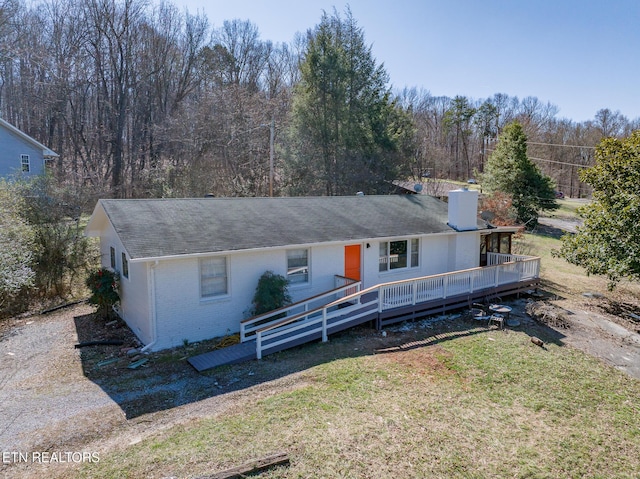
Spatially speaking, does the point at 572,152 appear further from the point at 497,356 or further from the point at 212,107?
the point at 497,356

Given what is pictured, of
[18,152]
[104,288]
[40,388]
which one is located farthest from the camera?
[18,152]

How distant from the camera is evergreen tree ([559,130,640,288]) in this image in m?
13.6

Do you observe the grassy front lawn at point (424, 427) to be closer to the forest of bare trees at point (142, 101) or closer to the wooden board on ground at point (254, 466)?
the wooden board on ground at point (254, 466)

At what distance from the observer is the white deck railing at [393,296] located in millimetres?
10156

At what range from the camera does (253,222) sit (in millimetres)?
12312

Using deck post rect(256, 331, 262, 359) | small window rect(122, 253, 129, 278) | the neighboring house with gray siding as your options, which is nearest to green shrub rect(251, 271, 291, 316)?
deck post rect(256, 331, 262, 359)

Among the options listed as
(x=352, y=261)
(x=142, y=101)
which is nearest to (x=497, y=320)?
(x=352, y=261)

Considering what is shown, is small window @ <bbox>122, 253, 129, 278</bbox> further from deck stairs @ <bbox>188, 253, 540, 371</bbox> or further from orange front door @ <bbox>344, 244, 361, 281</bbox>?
orange front door @ <bbox>344, 244, 361, 281</bbox>

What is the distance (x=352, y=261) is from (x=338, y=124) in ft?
63.4

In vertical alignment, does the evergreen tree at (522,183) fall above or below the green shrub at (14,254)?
above

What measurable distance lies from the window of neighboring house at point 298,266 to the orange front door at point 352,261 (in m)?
1.53

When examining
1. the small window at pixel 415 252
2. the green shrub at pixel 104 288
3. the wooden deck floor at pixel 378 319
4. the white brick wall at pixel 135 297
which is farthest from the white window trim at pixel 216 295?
the small window at pixel 415 252

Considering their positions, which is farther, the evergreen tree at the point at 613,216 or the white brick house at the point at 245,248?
the evergreen tree at the point at 613,216

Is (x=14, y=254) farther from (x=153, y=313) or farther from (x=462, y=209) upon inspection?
(x=462, y=209)
